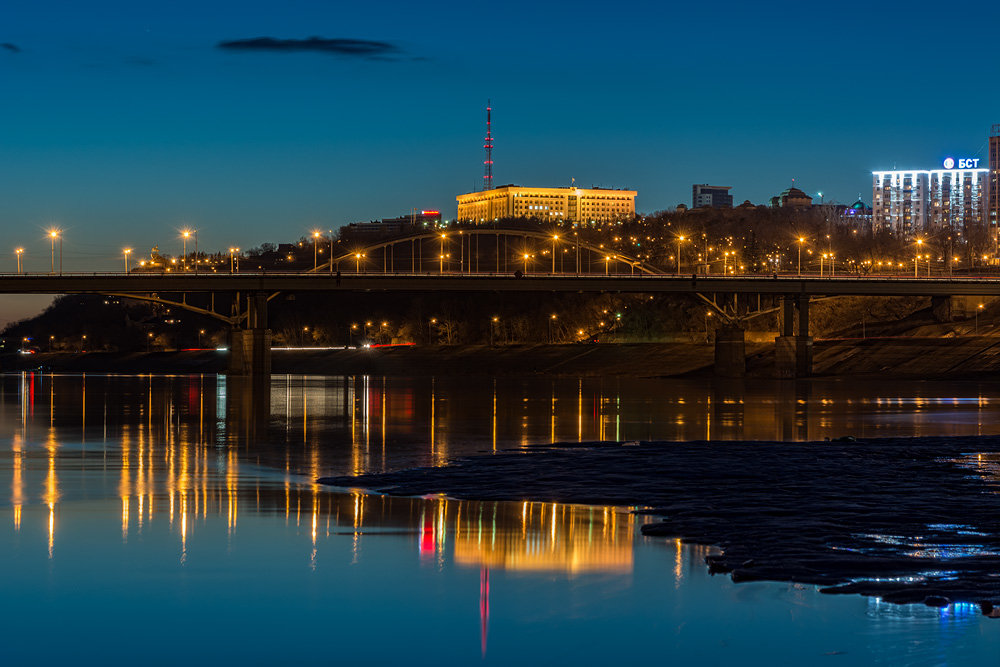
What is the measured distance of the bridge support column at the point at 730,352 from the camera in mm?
122856

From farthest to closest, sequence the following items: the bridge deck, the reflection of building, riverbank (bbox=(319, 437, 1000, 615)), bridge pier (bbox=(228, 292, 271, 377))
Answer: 1. bridge pier (bbox=(228, 292, 271, 377))
2. the bridge deck
3. the reflection of building
4. riverbank (bbox=(319, 437, 1000, 615))

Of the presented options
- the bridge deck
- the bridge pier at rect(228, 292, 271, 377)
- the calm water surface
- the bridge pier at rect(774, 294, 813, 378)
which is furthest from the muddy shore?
the calm water surface

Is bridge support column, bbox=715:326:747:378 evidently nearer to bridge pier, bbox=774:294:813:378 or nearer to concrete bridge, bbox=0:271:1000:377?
concrete bridge, bbox=0:271:1000:377

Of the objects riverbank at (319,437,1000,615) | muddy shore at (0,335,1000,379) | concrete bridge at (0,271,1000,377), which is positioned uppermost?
concrete bridge at (0,271,1000,377)

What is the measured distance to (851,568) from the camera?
44.2ft

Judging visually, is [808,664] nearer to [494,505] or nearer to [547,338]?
[494,505]

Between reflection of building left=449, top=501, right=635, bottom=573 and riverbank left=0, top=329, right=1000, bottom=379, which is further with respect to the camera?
riverbank left=0, top=329, right=1000, bottom=379

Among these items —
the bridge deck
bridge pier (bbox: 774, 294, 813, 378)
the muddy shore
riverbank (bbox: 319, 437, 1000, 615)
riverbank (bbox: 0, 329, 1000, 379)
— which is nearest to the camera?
riverbank (bbox: 319, 437, 1000, 615)

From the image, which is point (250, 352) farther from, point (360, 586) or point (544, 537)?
point (360, 586)

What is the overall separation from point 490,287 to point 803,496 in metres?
101

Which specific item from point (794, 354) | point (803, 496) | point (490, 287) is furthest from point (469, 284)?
point (803, 496)

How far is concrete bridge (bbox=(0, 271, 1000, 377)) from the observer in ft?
395

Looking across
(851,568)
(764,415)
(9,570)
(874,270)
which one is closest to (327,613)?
(9,570)

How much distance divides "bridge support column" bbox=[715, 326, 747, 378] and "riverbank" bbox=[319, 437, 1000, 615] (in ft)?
302
